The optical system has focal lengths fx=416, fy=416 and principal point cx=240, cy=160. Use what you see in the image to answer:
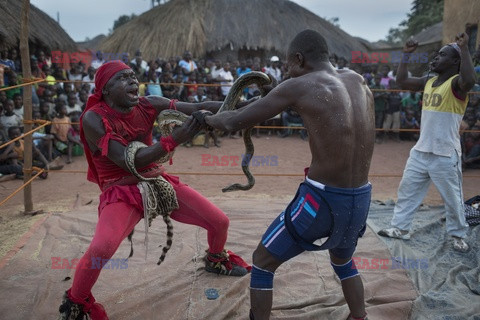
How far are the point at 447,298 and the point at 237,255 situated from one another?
1635 mm

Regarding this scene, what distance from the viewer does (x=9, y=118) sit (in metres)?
7.18

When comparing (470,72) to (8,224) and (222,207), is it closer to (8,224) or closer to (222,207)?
(222,207)

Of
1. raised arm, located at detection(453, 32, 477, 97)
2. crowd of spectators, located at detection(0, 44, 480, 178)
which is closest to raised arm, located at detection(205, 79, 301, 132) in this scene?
raised arm, located at detection(453, 32, 477, 97)

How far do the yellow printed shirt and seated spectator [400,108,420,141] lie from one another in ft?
23.0

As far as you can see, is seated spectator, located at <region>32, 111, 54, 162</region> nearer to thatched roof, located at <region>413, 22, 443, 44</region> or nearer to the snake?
the snake

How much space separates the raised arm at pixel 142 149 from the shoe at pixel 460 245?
2.79 meters

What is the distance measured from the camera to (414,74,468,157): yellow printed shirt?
3.63 metres

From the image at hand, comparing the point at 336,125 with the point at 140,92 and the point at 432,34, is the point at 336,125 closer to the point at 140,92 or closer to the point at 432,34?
the point at 140,92

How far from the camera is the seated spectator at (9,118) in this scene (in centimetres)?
709

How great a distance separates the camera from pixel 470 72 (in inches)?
134

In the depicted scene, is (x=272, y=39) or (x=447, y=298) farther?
(x=272, y=39)

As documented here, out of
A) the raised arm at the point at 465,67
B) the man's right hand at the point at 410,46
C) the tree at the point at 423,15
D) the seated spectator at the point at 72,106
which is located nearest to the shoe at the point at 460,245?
the raised arm at the point at 465,67

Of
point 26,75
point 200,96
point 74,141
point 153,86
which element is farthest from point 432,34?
point 26,75

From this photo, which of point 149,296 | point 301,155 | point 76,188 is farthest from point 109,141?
point 301,155
